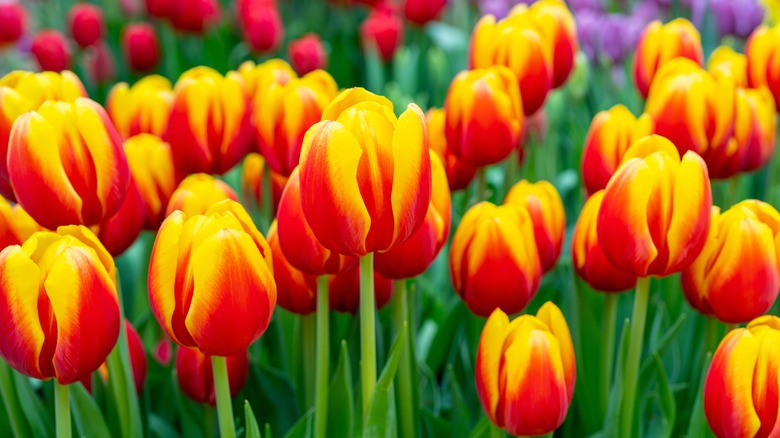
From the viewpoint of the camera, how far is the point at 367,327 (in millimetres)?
826

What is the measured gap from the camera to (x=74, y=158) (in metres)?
0.89

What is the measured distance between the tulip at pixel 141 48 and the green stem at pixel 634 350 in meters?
1.95

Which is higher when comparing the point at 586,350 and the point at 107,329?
the point at 107,329

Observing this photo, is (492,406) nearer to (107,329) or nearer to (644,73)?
(107,329)

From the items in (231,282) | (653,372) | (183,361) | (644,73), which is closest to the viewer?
(231,282)

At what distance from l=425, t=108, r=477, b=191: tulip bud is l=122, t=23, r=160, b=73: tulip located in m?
1.52

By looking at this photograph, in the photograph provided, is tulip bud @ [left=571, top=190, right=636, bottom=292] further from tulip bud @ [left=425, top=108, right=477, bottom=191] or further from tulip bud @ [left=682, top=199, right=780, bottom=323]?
tulip bud @ [left=425, top=108, right=477, bottom=191]

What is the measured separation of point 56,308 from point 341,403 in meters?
Answer: 0.34

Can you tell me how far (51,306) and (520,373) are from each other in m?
0.39

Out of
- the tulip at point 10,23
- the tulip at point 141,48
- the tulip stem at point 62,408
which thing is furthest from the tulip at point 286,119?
the tulip at point 10,23

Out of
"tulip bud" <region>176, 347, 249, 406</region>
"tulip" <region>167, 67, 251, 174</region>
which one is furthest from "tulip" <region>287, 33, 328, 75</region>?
"tulip bud" <region>176, 347, 249, 406</region>

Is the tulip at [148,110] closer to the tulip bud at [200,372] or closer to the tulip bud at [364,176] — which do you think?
the tulip bud at [200,372]

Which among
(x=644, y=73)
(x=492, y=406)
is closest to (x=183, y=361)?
(x=492, y=406)

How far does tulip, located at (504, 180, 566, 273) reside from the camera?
1037 mm
